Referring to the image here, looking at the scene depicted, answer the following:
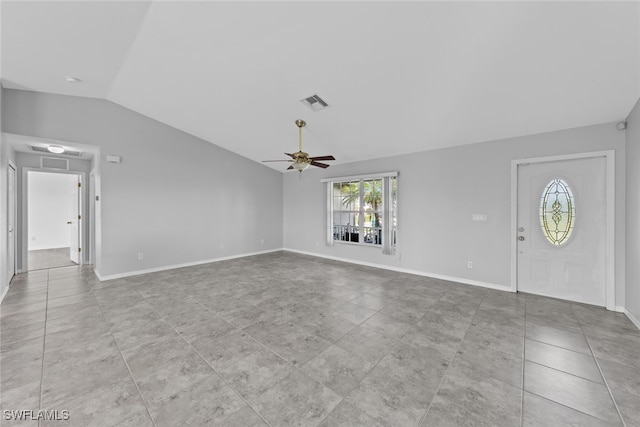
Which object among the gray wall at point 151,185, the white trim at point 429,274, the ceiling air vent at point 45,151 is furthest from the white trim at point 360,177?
the ceiling air vent at point 45,151

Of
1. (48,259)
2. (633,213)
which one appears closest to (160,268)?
(48,259)

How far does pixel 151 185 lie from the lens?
5.12 m

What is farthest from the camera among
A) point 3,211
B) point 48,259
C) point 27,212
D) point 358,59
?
point 48,259

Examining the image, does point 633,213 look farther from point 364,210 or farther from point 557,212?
point 364,210

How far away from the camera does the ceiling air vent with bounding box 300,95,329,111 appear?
3.71 m

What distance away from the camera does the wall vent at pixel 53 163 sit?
5172 mm

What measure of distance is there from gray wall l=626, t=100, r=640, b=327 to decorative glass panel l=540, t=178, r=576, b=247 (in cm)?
55

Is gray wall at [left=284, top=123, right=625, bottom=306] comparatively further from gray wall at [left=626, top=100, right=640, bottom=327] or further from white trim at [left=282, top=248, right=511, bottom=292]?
gray wall at [left=626, top=100, right=640, bottom=327]

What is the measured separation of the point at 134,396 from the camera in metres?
1.74

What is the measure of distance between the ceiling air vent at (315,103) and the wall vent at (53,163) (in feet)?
18.9

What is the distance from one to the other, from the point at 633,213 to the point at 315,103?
4308mm

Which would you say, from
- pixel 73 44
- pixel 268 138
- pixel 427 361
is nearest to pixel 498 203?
pixel 427 361

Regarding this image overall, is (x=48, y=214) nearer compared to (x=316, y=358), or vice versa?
(x=316, y=358)

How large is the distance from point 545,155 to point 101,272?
25.6ft
